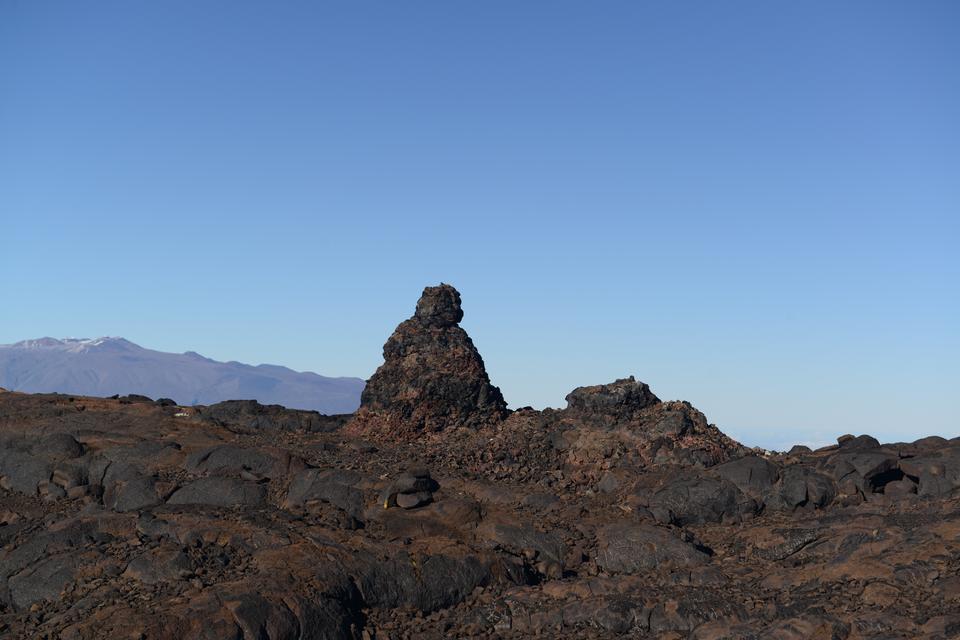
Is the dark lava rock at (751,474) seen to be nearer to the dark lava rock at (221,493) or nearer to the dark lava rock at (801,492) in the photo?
the dark lava rock at (801,492)

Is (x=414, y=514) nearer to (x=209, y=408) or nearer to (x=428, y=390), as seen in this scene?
(x=428, y=390)

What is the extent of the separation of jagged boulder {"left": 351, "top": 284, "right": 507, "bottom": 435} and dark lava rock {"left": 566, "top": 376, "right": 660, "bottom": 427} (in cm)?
367

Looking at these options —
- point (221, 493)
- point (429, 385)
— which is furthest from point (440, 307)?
point (221, 493)

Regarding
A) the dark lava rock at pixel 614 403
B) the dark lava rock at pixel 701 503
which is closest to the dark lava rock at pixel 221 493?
the dark lava rock at pixel 701 503

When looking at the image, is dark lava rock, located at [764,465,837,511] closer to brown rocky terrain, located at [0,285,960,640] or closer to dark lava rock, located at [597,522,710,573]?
brown rocky terrain, located at [0,285,960,640]

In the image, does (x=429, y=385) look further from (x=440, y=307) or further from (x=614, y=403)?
(x=614, y=403)

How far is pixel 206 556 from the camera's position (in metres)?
20.1

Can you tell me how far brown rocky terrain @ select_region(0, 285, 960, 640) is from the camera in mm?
18656

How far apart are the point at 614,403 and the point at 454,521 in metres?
9.14

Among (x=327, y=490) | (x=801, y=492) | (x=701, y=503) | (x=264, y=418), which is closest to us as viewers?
(x=327, y=490)

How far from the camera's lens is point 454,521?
2389 cm

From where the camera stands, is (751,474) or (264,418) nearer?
(751,474)

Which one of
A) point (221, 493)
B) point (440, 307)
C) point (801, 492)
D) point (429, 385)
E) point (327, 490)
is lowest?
point (221, 493)

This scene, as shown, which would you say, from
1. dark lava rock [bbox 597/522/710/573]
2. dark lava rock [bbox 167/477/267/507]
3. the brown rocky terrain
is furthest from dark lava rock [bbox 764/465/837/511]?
dark lava rock [bbox 167/477/267/507]
